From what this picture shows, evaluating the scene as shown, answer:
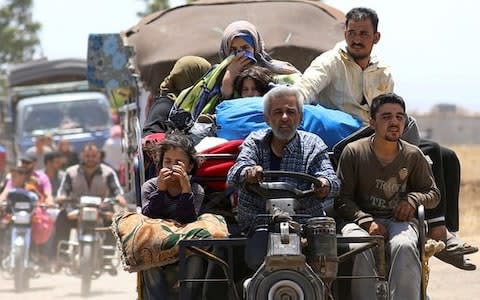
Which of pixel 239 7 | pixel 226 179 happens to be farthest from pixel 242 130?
pixel 239 7

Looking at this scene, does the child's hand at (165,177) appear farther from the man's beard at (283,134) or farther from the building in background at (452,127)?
the building in background at (452,127)

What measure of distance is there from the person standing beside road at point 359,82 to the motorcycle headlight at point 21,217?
23.6 feet

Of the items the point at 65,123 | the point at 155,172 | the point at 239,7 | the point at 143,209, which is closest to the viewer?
the point at 143,209

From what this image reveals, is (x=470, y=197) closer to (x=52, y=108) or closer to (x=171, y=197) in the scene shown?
(x=52, y=108)

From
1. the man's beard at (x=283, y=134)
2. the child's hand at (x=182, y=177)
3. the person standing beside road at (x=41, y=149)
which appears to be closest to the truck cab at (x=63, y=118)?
the person standing beside road at (x=41, y=149)

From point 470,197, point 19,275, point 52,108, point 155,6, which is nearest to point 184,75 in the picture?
point 19,275

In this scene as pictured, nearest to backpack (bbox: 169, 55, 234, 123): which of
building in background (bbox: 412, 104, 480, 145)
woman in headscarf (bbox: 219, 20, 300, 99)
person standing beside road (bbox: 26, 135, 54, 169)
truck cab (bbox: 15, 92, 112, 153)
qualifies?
woman in headscarf (bbox: 219, 20, 300, 99)

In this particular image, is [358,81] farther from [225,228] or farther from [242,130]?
[225,228]

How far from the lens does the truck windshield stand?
86.2 feet

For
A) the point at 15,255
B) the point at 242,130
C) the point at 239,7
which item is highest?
the point at 239,7

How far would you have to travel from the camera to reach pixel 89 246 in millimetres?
15430

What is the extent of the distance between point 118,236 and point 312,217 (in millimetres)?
1143

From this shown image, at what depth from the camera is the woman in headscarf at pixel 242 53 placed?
9406 mm

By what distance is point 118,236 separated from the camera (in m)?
7.91
